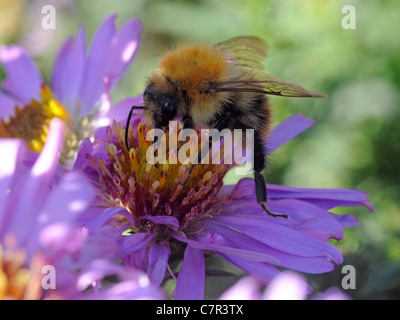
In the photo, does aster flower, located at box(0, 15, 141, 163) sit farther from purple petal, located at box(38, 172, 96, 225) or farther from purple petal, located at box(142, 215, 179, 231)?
purple petal, located at box(38, 172, 96, 225)

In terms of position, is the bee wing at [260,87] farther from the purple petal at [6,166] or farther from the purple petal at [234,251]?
the purple petal at [6,166]

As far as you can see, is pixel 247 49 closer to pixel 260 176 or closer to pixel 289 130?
pixel 289 130

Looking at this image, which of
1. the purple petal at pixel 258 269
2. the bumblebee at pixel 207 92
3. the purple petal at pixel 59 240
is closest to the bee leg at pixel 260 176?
the bumblebee at pixel 207 92

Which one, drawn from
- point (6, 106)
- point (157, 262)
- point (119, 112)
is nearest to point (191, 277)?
point (157, 262)

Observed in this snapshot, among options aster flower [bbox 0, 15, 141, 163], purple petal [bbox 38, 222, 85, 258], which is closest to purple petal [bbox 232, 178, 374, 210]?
aster flower [bbox 0, 15, 141, 163]

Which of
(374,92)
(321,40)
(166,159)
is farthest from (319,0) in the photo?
Answer: (166,159)
